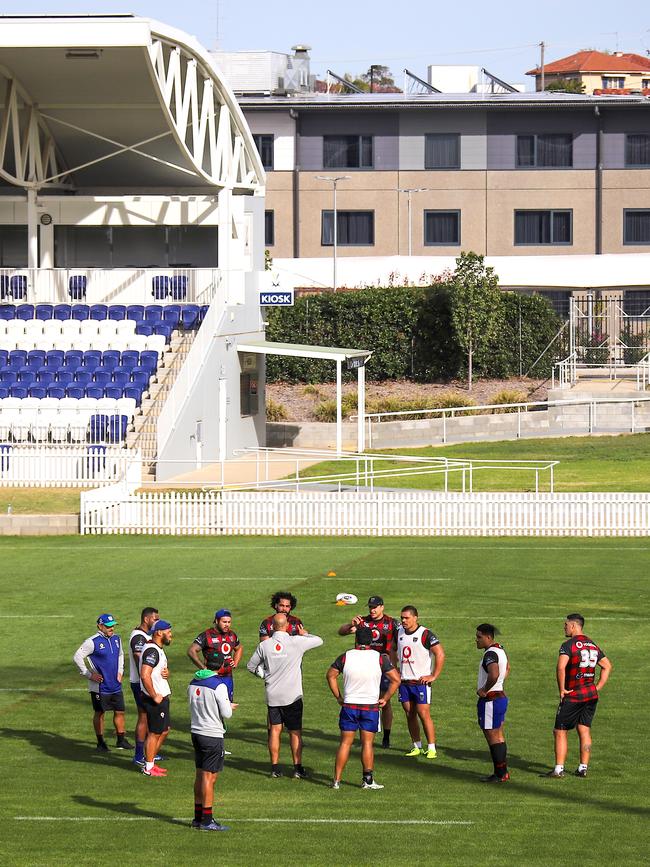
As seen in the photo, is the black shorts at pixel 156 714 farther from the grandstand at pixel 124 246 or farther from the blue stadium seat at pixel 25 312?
the blue stadium seat at pixel 25 312

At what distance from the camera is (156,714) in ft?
44.5

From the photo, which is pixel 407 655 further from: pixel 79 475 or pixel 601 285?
pixel 601 285

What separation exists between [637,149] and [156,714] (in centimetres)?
6003

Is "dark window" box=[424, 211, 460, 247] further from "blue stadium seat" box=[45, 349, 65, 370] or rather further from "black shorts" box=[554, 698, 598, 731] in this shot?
"black shorts" box=[554, 698, 598, 731]

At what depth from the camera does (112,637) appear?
47.5 ft

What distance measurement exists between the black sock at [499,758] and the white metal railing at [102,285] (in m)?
33.0

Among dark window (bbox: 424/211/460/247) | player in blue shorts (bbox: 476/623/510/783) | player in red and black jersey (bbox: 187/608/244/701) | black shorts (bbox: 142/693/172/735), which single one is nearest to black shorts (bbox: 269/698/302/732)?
player in red and black jersey (bbox: 187/608/244/701)

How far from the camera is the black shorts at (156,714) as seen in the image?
13.5 m

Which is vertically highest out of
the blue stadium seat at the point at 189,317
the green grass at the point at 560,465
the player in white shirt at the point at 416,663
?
the blue stadium seat at the point at 189,317

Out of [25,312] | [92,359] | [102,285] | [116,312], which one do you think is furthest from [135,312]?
[25,312]

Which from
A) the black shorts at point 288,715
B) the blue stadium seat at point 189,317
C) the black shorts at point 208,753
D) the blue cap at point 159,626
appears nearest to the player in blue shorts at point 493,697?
the black shorts at point 288,715

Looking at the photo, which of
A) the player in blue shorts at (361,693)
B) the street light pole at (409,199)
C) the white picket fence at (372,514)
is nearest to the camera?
the player in blue shorts at (361,693)

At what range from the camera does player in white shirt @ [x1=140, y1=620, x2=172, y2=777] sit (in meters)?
13.5

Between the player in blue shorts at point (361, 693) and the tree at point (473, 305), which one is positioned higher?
the tree at point (473, 305)
